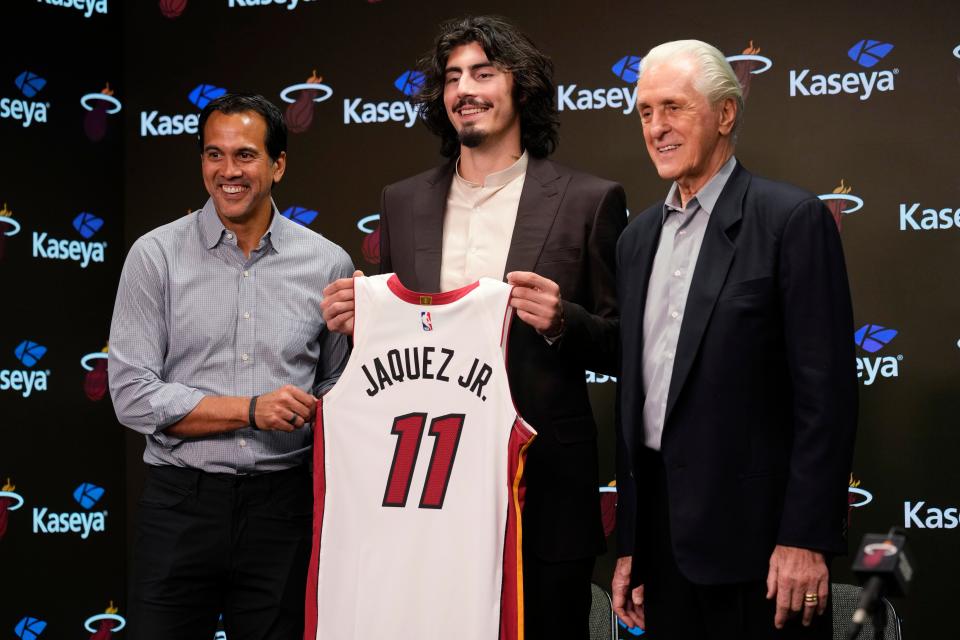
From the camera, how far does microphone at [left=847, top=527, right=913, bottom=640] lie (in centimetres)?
142

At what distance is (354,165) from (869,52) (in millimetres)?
2015

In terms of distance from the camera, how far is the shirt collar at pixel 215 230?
9.03 feet

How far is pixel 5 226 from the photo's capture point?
386 centimetres

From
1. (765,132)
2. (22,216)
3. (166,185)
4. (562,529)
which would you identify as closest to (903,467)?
(765,132)

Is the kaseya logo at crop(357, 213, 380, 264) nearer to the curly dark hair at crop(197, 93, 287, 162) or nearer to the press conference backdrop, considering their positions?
the press conference backdrop

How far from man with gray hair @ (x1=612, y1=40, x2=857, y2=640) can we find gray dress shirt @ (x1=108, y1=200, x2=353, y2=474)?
923 mm

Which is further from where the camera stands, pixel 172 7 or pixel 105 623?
pixel 172 7

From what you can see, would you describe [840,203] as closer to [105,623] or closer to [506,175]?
[506,175]

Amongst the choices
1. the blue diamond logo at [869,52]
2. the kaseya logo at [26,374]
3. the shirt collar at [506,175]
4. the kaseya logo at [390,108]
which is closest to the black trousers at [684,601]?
the shirt collar at [506,175]

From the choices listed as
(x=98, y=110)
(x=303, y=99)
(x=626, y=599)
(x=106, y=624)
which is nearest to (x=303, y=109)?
(x=303, y=99)

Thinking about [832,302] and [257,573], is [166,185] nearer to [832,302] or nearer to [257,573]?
[257,573]

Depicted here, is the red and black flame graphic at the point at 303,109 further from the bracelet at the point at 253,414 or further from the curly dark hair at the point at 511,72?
the bracelet at the point at 253,414

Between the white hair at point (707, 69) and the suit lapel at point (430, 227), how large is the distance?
658 millimetres

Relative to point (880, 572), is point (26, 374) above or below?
above
